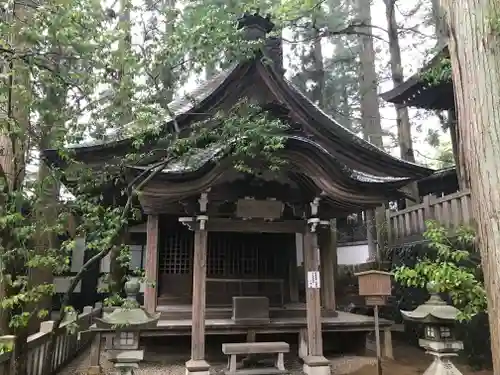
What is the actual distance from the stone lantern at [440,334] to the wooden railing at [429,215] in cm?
319

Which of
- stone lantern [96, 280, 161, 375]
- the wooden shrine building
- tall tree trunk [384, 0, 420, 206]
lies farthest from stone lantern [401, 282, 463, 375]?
tall tree trunk [384, 0, 420, 206]

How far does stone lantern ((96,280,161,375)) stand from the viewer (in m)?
5.00

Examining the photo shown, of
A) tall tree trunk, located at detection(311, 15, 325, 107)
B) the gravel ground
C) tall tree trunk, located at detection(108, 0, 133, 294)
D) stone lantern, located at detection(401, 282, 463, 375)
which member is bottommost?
the gravel ground

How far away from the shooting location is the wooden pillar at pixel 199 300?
6.96m

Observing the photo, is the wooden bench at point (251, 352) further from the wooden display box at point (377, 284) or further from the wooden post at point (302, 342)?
the wooden display box at point (377, 284)

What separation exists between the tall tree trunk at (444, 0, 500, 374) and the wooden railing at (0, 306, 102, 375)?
4.18 meters

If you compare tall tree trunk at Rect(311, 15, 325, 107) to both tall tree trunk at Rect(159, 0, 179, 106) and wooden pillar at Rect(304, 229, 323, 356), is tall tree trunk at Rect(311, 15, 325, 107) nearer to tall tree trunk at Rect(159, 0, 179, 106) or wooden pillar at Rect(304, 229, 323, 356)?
wooden pillar at Rect(304, 229, 323, 356)

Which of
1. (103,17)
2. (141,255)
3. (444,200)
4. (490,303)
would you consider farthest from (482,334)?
(141,255)

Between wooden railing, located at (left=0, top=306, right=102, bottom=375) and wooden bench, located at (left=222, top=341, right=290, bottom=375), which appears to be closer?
wooden railing, located at (left=0, top=306, right=102, bottom=375)

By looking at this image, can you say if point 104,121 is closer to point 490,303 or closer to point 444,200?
point 490,303

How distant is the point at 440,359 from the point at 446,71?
6.01 m

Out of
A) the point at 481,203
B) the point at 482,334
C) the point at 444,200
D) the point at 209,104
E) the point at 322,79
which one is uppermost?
the point at 322,79

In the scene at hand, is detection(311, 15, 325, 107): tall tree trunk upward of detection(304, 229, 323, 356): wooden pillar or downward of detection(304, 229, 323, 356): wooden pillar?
upward

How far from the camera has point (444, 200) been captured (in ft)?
30.2
